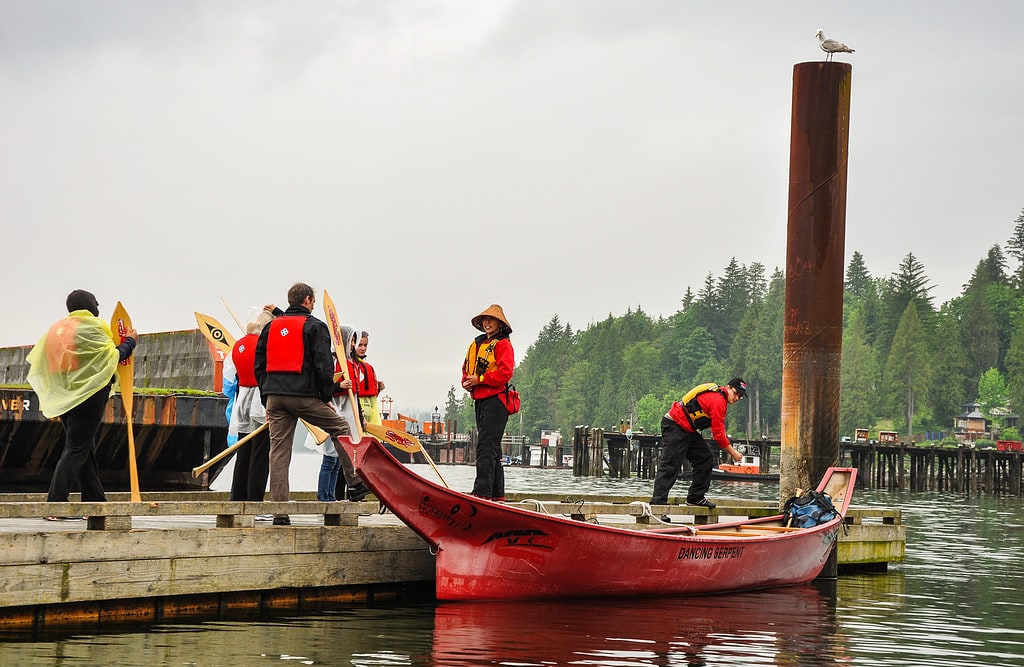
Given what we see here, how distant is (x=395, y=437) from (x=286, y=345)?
2.76m

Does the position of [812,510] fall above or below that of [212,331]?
below

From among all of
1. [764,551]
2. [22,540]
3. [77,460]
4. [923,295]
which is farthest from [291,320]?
[923,295]

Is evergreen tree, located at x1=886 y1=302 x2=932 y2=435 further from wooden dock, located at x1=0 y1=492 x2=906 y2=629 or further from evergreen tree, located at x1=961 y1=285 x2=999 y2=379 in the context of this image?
wooden dock, located at x1=0 y1=492 x2=906 y2=629

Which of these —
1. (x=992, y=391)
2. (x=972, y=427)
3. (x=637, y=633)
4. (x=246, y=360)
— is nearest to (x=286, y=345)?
(x=246, y=360)

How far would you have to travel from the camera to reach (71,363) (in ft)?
35.3

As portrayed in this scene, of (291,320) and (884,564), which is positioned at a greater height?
(291,320)

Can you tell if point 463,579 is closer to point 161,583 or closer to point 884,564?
point 161,583

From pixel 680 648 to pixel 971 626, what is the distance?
150 inches

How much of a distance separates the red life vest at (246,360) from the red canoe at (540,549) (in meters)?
1.82

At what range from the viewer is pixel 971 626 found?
12500 millimetres

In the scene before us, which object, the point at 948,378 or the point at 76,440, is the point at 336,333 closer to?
the point at 76,440

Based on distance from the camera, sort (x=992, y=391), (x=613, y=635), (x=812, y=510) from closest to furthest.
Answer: (x=613, y=635)
(x=812, y=510)
(x=992, y=391)

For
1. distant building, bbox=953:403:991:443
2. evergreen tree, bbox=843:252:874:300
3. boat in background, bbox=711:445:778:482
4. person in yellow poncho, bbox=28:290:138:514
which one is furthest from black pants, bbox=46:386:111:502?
evergreen tree, bbox=843:252:874:300

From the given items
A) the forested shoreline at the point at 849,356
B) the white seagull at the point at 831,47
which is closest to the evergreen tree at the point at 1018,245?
the forested shoreline at the point at 849,356
